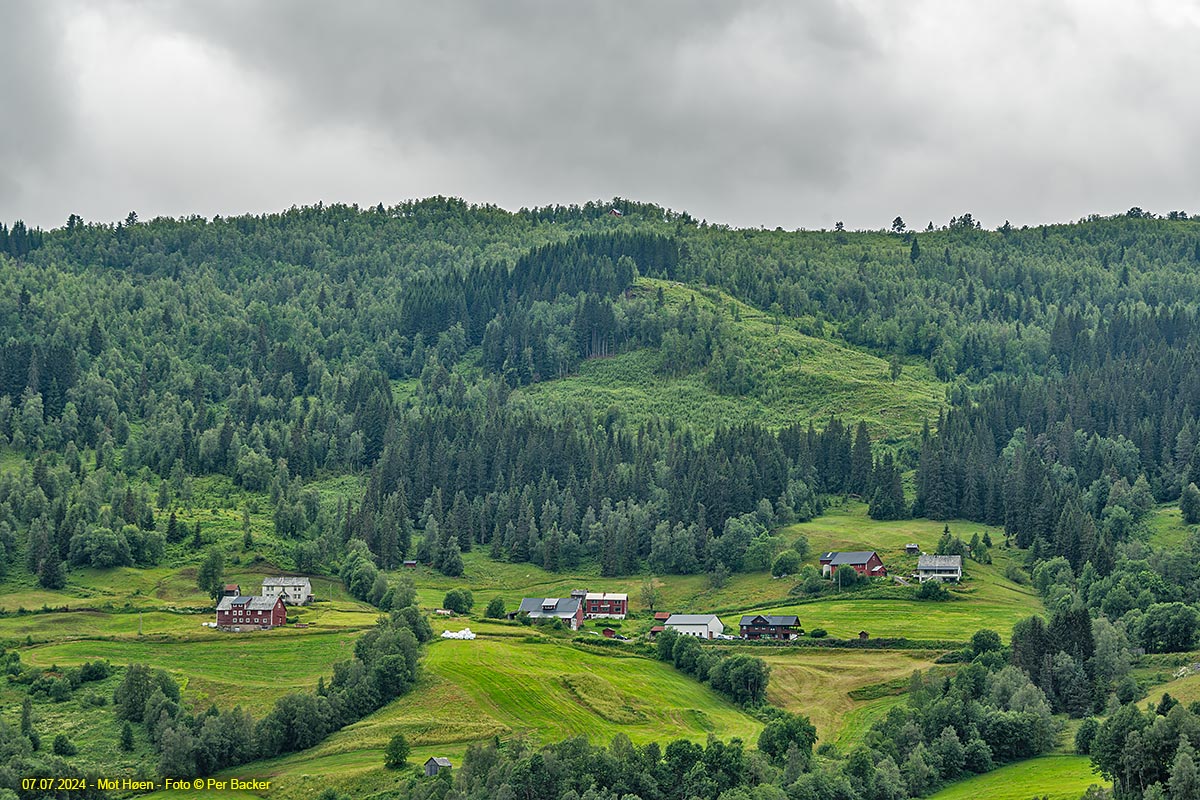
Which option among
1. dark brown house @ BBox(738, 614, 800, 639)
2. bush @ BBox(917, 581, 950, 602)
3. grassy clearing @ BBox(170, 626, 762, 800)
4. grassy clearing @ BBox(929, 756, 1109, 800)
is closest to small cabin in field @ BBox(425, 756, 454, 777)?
grassy clearing @ BBox(170, 626, 762, 800)

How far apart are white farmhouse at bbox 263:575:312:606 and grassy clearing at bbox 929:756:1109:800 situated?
85998 millimetres

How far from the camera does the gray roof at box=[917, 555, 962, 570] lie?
557 ft

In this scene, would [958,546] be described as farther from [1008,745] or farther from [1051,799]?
[1051,799]

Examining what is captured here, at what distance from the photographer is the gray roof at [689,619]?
161m

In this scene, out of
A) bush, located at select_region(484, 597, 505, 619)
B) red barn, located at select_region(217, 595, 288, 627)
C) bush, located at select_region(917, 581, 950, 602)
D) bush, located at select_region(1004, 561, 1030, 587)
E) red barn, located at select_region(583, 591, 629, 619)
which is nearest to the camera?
red barn, located at select_region(217, 595, 288, 627)

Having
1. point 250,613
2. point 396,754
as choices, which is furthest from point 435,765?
point 250,613

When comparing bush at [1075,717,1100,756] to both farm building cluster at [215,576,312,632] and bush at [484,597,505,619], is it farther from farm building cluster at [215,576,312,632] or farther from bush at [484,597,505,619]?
farm building cluster at [215,576,312,632]

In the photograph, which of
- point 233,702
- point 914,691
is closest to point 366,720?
point 233,702

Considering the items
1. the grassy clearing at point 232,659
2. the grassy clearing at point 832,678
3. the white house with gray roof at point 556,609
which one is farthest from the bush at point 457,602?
the grassy clearing at point 832,678

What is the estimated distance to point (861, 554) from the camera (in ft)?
582

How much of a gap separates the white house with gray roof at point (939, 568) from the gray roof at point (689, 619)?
25.6m

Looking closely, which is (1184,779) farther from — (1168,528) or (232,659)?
(1168,528)

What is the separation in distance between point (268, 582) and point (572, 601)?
1342 inches

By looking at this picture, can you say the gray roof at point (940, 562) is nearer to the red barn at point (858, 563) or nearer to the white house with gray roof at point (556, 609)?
the red barn at point (858, 563)
